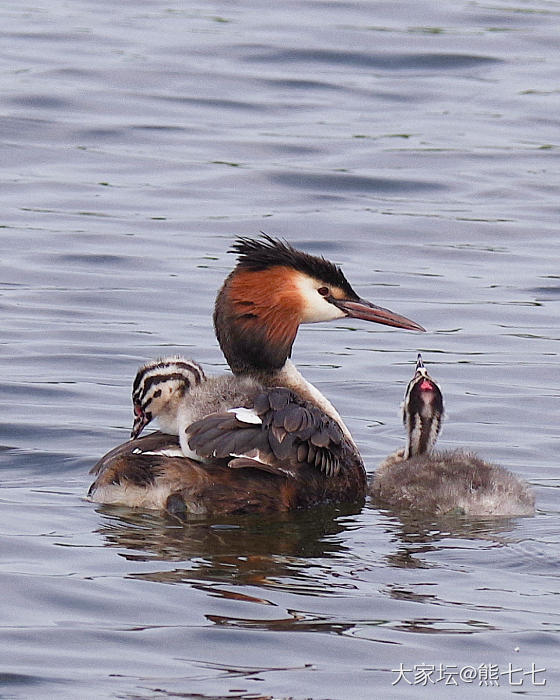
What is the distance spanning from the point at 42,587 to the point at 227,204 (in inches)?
315

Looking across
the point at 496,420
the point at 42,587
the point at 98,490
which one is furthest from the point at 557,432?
the point at 42,587

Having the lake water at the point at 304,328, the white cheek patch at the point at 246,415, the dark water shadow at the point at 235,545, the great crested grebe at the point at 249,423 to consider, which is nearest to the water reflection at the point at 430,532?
the lake water at the point at 304,328

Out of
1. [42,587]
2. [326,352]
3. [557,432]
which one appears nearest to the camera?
[42,587]

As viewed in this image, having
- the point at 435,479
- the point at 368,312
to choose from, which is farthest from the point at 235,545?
the point at 368,312

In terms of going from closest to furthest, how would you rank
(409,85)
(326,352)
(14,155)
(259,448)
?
(259,448) < (326,352) < (14,155) < (409,85)

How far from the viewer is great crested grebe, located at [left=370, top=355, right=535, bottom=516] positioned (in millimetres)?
7461

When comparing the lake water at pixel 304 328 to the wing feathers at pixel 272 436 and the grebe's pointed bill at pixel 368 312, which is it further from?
the grebe's pointed bill at pixel 368 312

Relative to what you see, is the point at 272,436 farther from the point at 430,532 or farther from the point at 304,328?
the point at 304,328

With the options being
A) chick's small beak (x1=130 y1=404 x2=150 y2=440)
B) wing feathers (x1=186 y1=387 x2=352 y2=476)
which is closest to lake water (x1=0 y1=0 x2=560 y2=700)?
wing feathers (x1=186 y1=387 x2=352 y2=476)

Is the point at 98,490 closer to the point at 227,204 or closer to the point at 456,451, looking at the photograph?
the point at 456,451

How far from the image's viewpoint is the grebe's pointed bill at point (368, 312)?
323 inches

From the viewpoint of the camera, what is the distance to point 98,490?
734cm

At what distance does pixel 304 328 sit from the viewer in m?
11.3

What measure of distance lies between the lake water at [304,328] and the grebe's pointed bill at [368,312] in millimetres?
803
